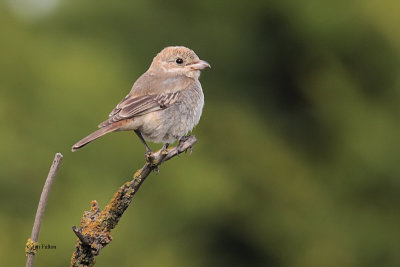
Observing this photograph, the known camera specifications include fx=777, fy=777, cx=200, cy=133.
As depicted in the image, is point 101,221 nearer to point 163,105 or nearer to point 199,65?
point 163,105

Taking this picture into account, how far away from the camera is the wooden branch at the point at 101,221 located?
11.7 feet

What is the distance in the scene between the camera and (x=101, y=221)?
3766mm

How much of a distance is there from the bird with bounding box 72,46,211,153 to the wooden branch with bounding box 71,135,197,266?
0.80 meters

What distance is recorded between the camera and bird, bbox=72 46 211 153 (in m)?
5.10

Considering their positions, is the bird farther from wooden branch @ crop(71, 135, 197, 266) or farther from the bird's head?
wooden branch @ crop(71, 135, 197, 266)

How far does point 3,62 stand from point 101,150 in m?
1.84

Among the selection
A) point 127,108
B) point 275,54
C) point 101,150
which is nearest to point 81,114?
point 101,150

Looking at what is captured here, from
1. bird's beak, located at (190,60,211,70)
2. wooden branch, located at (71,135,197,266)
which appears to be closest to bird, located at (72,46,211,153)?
bird's beak, located at (190,60,211,70)

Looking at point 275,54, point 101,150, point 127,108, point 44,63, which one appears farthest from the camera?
point 275,54

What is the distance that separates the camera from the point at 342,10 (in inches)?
389

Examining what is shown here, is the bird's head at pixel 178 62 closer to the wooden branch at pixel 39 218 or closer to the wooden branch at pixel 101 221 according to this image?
the wooden branch at pixel 101 221

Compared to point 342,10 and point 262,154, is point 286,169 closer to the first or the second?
point 262,154

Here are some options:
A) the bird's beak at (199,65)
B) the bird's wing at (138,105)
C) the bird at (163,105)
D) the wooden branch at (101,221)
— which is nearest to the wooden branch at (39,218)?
the wooden branch at (101,221)

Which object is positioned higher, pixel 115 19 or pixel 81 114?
pixel 115 19
